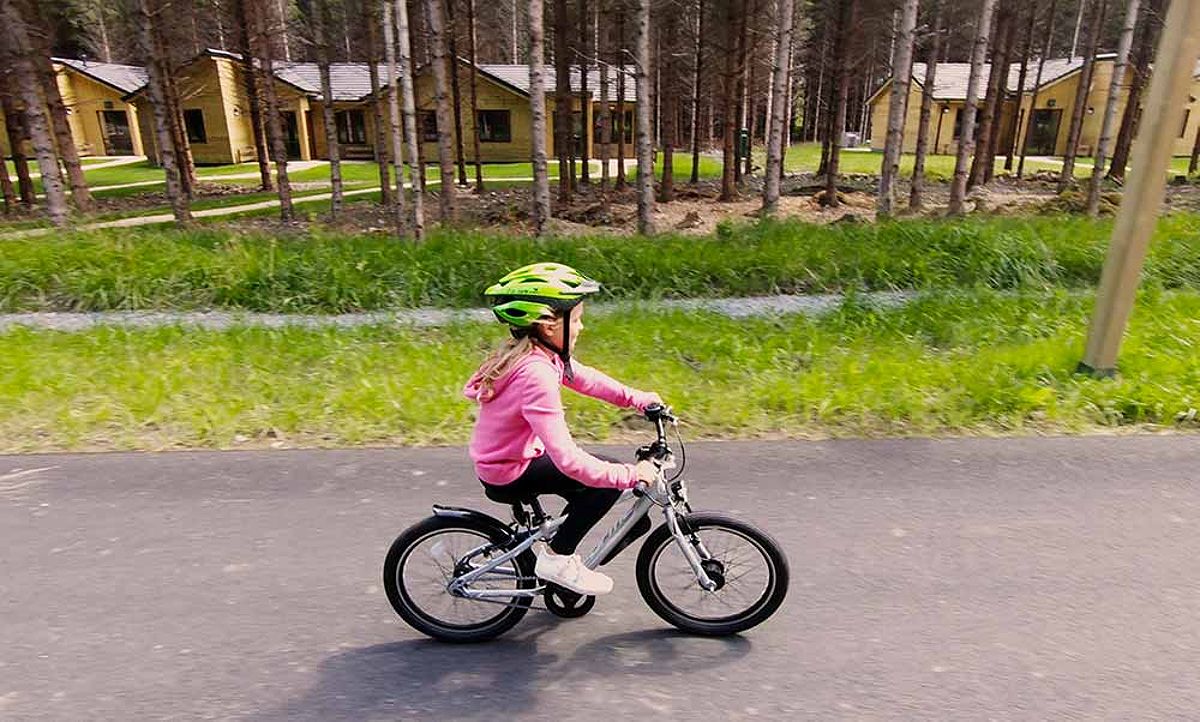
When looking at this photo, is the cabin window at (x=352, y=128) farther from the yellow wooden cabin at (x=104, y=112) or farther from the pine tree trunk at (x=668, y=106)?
the pine tree trunk at (x=668, y=106)

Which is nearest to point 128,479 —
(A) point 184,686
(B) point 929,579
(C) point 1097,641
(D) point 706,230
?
(A) point 184,686

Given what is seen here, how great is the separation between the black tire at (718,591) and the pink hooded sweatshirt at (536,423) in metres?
0.45

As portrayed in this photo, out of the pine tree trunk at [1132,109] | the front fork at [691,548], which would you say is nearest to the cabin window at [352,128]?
the pine tree trunk at [1132,109]

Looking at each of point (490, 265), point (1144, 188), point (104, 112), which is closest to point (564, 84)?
point (490, 265)

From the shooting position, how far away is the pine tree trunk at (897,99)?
13875 millimetres

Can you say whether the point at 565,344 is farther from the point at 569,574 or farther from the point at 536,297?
the point at 569,574

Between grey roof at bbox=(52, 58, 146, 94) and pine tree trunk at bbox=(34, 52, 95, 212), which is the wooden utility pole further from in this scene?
grey roof at bbox=(52, 58, 146, 94)

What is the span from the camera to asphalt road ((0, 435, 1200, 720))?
289 cm

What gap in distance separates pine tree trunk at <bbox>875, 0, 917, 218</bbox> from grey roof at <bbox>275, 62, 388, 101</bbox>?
30.0 meters

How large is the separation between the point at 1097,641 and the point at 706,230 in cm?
1401

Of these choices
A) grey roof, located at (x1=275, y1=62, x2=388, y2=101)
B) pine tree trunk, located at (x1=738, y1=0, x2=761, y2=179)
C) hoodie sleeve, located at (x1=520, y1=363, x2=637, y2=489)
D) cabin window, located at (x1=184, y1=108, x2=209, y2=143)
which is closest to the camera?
hoodie sleeve, located at (x1=520, y1=363, x2=637, y2=489)

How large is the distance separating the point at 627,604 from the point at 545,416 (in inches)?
47.6

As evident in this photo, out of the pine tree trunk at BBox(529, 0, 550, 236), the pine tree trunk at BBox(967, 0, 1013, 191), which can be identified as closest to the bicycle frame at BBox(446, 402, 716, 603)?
the pine tree trunk at BBox(529, 0, 550, 236)

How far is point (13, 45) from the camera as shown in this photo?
12133 mm
